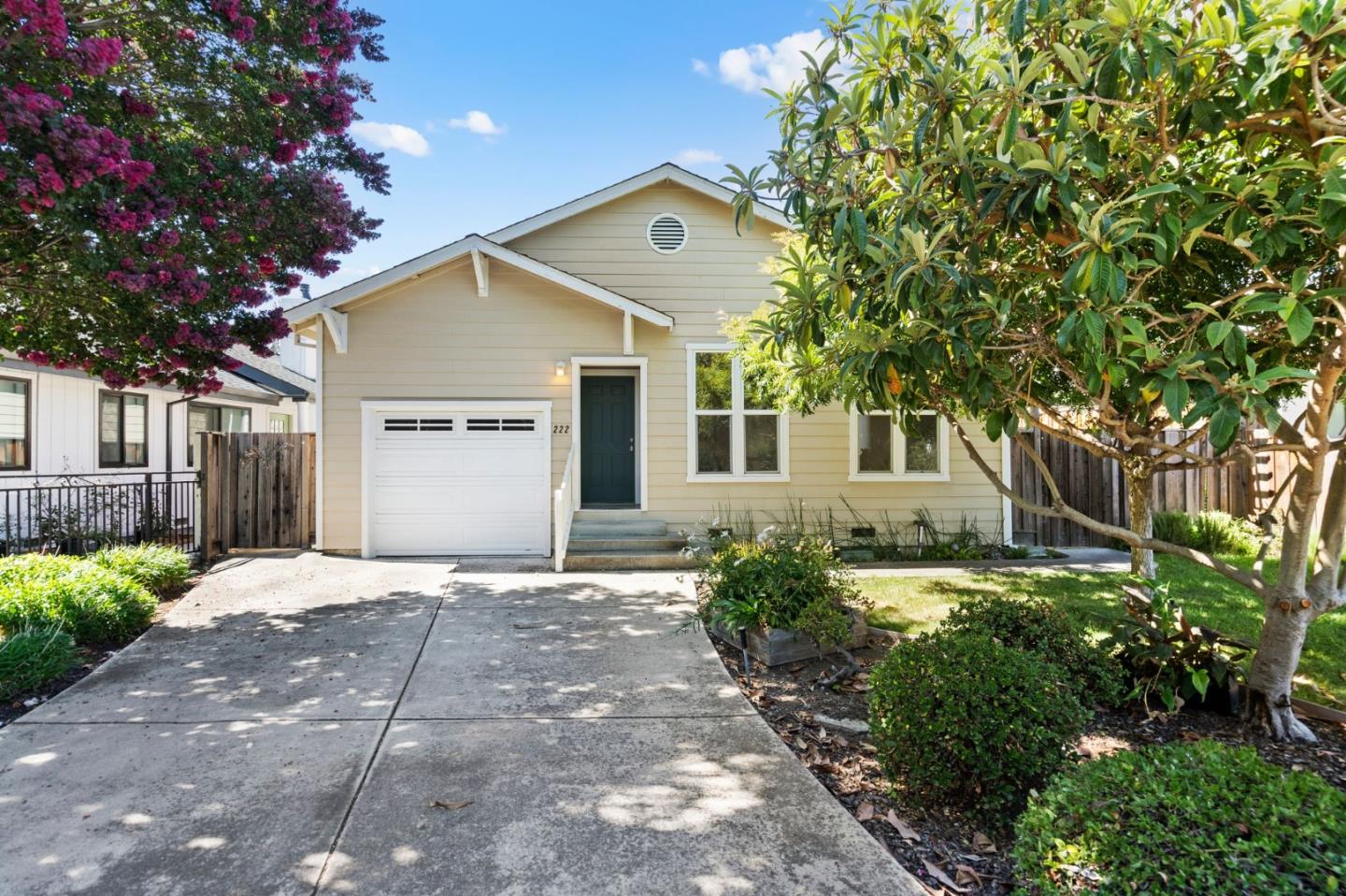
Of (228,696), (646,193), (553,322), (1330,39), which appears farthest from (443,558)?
(1330,39)

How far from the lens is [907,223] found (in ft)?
11.5

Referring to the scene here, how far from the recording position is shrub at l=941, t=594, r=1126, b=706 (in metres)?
3.85

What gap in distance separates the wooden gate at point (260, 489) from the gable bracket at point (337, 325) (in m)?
1.42

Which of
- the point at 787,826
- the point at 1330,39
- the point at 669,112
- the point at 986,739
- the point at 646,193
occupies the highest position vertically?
the point at 669,112

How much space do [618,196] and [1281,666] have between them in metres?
9.04

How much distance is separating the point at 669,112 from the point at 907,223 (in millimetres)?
8304

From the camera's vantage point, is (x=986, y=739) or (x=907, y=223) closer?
(x=986, y=739)

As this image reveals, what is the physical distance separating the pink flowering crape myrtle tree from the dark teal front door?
12.9ft

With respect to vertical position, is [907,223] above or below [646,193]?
below

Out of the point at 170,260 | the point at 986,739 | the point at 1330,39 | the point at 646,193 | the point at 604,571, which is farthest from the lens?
the point at 646,193

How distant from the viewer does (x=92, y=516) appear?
9320 millimetres

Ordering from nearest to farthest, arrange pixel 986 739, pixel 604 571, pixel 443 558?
pixel 986 739 < pixel 604 571 < pixel 443 558

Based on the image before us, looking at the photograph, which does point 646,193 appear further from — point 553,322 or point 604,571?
point 604,571

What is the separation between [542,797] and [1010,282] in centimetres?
400
